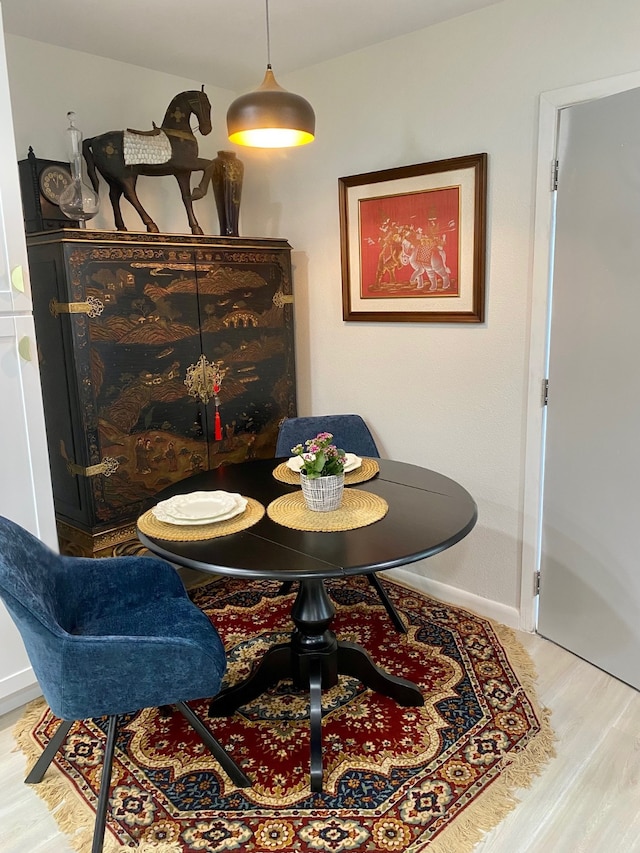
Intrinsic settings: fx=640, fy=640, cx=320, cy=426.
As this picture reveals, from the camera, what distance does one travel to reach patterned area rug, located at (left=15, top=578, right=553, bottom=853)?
1.75 meters

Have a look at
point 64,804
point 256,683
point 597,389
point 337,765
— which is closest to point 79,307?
point 256,683

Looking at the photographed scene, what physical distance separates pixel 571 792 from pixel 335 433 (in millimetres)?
1649

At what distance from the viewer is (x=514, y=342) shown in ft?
8.57

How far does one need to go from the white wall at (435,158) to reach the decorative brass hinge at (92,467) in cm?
121

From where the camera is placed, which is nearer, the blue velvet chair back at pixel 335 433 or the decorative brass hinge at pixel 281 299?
the blue velvet chair back at pixel 335 433

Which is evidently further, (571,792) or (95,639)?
(571,792)

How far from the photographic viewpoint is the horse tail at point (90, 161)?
2744 mm

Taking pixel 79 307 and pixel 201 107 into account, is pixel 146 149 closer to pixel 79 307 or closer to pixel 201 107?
pixel 201 107

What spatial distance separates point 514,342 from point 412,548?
4.07 feet

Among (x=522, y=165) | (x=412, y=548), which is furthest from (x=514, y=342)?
(x=412, y=548)

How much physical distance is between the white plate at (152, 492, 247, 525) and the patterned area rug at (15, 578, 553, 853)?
0.77 metres

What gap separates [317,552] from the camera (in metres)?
1.72

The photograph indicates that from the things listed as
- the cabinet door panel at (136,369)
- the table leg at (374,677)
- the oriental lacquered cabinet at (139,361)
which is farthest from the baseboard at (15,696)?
the table leg at (374,677)

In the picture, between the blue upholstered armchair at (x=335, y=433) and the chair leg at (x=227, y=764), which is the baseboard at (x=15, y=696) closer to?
the chair leg at (x=227, y=764)
